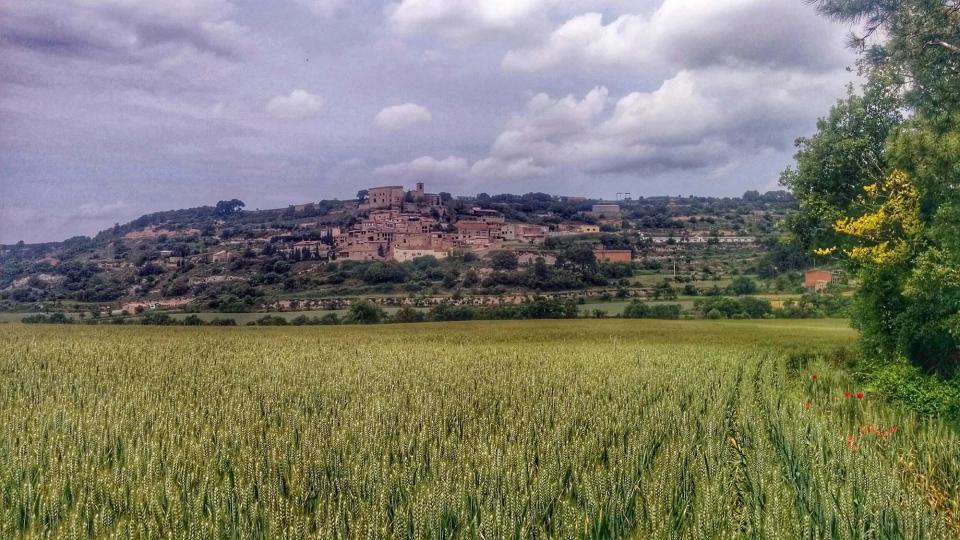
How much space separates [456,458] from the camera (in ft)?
22.7

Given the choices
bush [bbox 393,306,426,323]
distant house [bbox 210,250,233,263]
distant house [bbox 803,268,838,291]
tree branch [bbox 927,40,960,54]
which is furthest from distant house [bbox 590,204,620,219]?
tree branch [bbox 927,40,960,54]

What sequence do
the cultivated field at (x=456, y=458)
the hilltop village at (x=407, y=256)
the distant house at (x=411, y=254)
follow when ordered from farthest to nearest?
the distant house at (x=411, y=254)
the hilltop village at (x=407, y=256)
the cultivated field at (x=456, y=458)

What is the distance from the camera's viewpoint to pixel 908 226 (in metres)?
15.2

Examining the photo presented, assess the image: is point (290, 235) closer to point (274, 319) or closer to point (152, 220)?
point (152, 220)

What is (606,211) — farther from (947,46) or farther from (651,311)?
(947,46)

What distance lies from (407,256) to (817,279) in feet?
185

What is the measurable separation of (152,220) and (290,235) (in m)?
28.4

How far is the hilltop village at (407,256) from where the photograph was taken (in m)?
72.8

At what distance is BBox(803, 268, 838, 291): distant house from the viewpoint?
51.8 m

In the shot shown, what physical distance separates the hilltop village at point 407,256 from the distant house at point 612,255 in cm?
31

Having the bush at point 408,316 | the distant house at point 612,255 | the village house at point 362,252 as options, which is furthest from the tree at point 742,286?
the village house at point 362,252

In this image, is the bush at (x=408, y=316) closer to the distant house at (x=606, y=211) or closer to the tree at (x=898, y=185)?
the tree at (x=898, y=185)

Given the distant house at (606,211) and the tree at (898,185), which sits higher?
the distant house at (606,211)

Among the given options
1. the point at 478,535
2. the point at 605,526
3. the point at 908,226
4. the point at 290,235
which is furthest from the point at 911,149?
the point at 290,235
